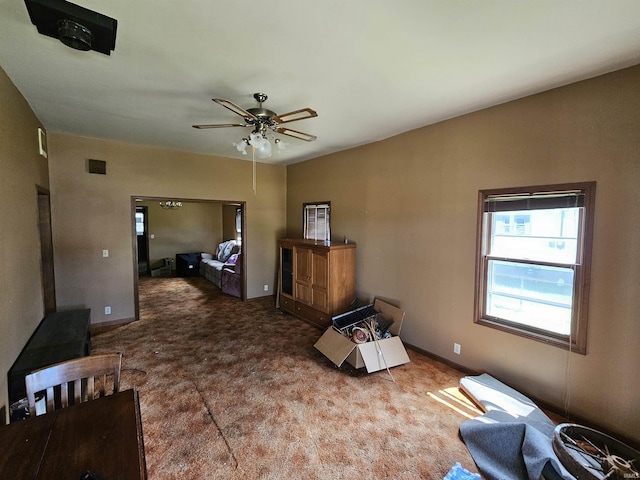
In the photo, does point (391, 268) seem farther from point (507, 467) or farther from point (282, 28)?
point (282, 28)

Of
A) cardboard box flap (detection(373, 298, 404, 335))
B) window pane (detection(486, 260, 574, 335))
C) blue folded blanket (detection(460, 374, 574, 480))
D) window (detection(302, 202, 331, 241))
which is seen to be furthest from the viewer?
window (detection(302, 202, 331, 241))

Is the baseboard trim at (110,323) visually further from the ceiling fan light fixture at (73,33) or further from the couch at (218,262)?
the ceiling fan light fixture at (73,33)

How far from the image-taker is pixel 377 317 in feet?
12.6

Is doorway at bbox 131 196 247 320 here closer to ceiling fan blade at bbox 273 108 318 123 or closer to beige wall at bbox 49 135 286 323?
beige wall at bbox 49 135 286 323

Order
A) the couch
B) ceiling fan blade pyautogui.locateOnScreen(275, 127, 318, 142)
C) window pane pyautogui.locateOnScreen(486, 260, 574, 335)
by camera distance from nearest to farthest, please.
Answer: window pane pyautogui.locateOnScreen(486, 260, 574, 335), ceiling fan blade pyautogui.locateOnScreen(275, 127, 318, 142), the couch

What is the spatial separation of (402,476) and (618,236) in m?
2.38

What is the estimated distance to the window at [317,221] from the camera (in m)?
5.03

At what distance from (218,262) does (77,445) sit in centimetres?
696

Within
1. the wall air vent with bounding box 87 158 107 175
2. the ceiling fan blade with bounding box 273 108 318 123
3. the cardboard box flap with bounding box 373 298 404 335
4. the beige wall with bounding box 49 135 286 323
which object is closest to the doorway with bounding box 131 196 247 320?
the beige wall with bounding box 49 135 286 323

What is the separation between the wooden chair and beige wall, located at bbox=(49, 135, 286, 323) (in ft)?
10.9

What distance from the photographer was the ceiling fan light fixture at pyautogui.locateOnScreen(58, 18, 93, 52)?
1.60 meters

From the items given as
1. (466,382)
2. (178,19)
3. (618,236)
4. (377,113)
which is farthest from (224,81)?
(466,382)

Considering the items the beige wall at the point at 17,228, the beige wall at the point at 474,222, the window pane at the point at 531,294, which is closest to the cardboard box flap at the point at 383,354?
the beige wall at the point at 474,222

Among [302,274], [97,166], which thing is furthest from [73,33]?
[302,274]
